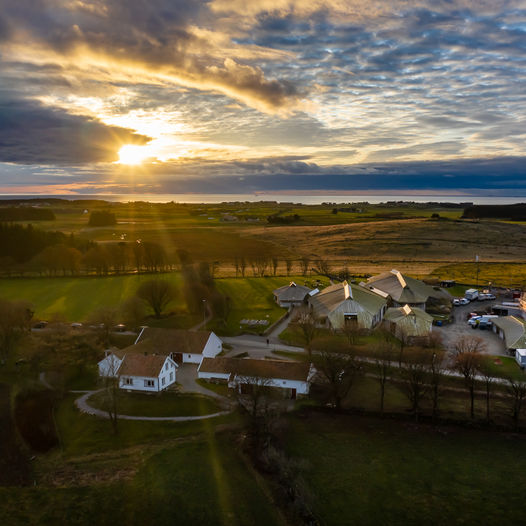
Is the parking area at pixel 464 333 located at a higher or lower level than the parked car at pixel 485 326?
lower

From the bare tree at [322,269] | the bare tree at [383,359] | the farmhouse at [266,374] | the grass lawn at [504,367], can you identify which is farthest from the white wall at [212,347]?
the bare tree at [322,269]

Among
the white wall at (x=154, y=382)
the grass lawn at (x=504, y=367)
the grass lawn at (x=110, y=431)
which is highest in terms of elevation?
the grass lawn at (x=504, y=367)

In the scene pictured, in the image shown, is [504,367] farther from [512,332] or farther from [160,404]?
[160,404]

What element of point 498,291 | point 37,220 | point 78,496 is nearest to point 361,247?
point 498,291

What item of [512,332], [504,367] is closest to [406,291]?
[512,332]

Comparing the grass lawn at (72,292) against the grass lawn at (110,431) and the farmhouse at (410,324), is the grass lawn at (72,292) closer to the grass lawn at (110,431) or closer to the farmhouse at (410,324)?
the grass lawn at (110,431)

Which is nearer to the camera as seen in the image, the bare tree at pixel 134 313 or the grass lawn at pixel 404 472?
the grass lawn at pixel 404 472

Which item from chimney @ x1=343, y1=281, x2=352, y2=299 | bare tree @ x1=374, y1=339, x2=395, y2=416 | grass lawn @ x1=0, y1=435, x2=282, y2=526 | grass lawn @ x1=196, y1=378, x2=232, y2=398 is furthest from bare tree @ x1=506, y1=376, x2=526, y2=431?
chimney @ x1=343, y1=281, x2=352, y2=299
